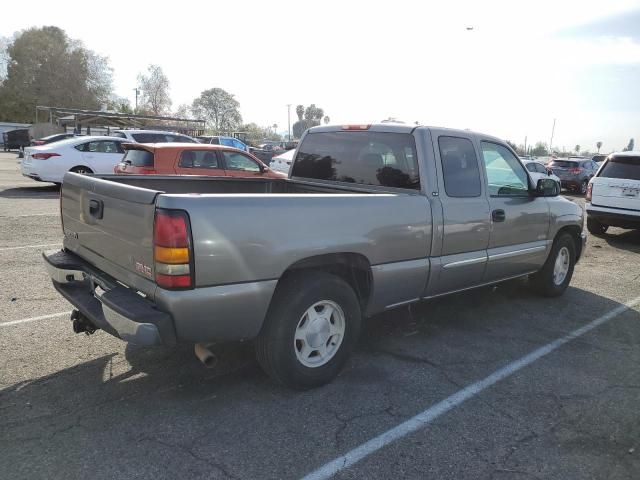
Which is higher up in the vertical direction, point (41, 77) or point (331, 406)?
point (41, 77)

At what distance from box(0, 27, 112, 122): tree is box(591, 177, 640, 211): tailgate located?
68.5m

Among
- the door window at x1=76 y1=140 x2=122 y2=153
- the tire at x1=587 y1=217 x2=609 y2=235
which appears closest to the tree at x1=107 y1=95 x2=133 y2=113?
the door window at x1=76 y1=140 x2=122 y2=153

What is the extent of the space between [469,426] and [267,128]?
125805 millimetres

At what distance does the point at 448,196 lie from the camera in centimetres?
421

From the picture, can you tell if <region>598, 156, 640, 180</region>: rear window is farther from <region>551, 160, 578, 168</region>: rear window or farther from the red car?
<region>551, 160, 578, 168</region>: rear window

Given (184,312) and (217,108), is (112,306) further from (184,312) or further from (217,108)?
(217,108)

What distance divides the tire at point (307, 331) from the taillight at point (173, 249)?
69cm

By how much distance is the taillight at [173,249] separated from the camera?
274cm

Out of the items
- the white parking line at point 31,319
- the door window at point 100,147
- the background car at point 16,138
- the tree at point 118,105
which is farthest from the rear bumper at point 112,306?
the tree at point 118,105

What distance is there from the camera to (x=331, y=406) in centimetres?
332

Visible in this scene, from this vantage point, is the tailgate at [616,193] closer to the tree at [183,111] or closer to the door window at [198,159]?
the door window at [198,159]

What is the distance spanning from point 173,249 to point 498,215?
10.4 ft

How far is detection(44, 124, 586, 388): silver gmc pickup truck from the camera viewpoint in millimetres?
2836

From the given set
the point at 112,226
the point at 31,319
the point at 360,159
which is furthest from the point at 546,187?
the point at 31,319
